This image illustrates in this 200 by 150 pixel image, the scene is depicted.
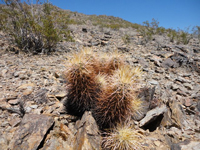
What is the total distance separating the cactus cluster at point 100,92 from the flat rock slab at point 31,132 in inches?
23.4

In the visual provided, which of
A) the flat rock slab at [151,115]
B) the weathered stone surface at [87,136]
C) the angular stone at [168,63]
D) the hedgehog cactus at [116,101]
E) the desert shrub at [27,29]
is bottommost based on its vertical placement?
the weathered stone surface at [87,136]

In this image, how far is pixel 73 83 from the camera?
2221mm

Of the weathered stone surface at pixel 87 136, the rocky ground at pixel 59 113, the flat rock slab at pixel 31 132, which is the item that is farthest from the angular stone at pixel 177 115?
the flat rock slab at pixel 31 132

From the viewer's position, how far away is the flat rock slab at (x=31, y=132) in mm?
1639

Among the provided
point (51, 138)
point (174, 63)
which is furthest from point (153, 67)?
point (51, 138)

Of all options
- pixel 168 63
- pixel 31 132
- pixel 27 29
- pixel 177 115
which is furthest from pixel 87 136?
pixel 27 29

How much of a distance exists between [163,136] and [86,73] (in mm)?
1869

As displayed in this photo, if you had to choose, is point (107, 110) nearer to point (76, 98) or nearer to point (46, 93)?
point (76, 98)

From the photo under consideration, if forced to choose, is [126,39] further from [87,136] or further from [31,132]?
[31,132]

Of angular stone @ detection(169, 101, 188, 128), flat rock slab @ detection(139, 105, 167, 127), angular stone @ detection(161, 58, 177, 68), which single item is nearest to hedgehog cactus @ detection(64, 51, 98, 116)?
flat rock slab @ detection(139, 105, 167, 127)

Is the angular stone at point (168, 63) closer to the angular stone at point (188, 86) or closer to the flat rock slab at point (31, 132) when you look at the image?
the angular stone at point (188, 86)

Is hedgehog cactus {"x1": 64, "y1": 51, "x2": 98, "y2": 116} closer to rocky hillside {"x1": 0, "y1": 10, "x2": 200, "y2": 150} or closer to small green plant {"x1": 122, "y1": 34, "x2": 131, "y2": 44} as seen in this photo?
rocky hillside {"x1": 0, "y1": 10, "x2": 200, "y2": 150}

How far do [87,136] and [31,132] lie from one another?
0.80 m

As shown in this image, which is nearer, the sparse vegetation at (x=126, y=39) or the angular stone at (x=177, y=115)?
the angular stone at (x=177, y=115)
